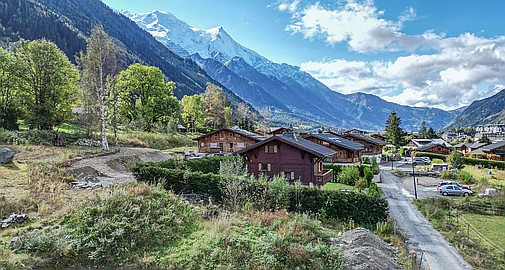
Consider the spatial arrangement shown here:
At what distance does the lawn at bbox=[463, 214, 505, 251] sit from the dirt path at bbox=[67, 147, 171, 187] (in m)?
26.0

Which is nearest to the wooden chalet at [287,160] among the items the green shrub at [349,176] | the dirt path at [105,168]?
the green shrub at [349,176]

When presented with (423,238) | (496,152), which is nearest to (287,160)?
(423,238)

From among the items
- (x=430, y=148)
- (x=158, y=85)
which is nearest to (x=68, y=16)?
(x=158, y=85)

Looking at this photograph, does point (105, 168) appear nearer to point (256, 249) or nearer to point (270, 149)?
point (270, 149)

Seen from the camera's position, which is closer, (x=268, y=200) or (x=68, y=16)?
(x=268, y=200)

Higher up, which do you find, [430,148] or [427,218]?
[430,148]

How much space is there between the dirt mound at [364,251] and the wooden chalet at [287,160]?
14123 mm

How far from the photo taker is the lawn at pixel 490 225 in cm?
2161

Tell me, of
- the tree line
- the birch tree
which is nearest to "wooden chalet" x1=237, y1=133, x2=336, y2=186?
the tree line

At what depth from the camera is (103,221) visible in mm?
13523

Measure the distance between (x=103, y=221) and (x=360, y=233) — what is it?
1234 centimetres

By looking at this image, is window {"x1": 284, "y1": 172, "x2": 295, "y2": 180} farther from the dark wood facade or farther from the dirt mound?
the dark wood facade

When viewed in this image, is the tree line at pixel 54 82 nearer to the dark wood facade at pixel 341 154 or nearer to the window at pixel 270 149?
Answer: the window at pixel 270 149

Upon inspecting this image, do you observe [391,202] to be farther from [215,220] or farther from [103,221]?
[103,221]
